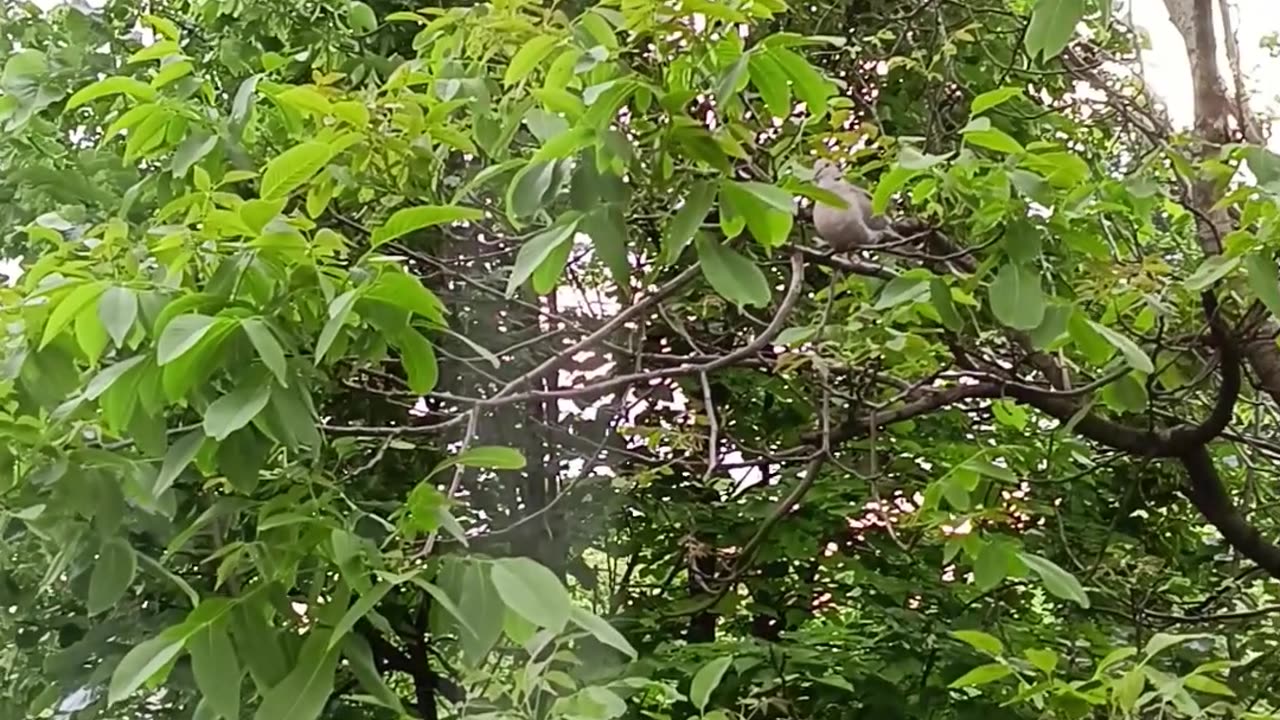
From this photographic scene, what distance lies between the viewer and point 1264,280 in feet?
1.94

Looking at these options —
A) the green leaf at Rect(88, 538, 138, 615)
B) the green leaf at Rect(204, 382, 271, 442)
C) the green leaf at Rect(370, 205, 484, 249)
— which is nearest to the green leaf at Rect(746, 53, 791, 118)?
the green leaf at Rect(370, 205, 484, 249)

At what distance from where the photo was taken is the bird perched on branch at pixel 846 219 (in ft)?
2.22

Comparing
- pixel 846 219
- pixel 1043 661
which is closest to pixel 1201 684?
pixel 1043 661

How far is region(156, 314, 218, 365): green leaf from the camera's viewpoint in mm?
404

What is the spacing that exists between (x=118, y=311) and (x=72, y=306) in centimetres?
2

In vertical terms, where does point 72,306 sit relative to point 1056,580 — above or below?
above

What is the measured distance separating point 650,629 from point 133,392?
1.88ft

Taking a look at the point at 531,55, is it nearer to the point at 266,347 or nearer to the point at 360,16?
the point at 266,347

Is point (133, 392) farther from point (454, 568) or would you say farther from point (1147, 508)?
point (1147, 508)

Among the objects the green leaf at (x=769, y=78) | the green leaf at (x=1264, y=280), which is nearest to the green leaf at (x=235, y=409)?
the green leaf at (x=769, y=78)

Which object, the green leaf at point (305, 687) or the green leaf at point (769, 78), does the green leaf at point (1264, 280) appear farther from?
the green leaf at point (305, 687)

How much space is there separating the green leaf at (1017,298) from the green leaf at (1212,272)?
0.32ft

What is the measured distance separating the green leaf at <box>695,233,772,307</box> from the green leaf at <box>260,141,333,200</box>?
17 cm

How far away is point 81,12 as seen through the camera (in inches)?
34.1
